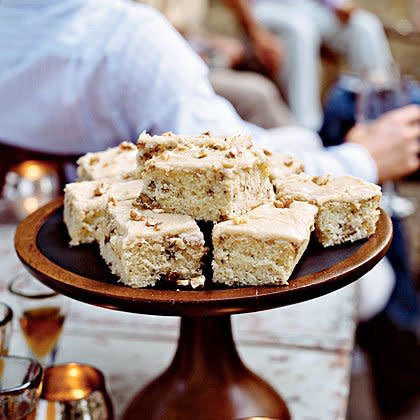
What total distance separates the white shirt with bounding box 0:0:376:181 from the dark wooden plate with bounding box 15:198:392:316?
0.55m

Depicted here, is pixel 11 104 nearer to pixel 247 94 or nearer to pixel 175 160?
pixel 175 160

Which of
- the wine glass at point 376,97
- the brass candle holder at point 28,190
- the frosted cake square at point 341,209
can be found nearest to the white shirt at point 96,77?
the brass candle holder at point 28,190

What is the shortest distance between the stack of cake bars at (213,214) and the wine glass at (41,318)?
180 mm

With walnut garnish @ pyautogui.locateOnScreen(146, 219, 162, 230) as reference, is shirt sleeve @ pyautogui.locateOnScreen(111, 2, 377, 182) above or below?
below

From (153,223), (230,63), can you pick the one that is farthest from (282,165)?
Result: (230,63)

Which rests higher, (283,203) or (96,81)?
(283,203)

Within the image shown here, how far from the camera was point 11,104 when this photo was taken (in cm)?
136

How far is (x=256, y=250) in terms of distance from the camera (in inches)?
28.0

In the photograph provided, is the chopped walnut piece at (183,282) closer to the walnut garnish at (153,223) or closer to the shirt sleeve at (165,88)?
the walnut garnish at (153,223)

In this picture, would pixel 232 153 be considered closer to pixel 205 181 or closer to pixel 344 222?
pixel 205 181

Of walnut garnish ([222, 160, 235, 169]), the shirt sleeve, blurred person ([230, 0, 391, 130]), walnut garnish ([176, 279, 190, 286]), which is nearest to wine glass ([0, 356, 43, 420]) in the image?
walnut garnish ([176, 279, 190, 286])

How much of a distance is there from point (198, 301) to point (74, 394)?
24 centimetres

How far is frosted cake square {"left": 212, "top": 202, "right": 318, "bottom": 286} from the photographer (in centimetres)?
70

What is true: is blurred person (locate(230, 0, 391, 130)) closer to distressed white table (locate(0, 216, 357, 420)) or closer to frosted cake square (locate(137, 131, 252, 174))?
distressed white table (locate(0, 216, 357, 420))
